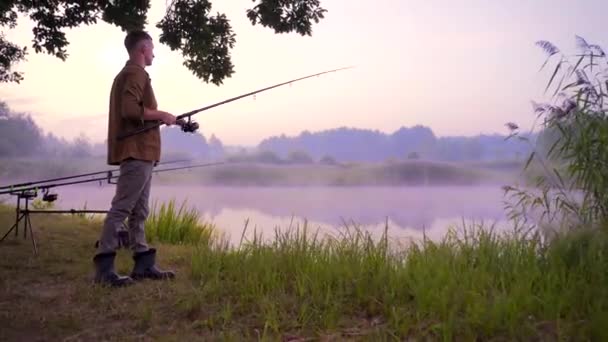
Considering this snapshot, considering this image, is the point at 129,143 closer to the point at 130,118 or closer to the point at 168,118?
the point at 130,118

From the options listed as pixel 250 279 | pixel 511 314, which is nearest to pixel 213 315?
pixel 250 279

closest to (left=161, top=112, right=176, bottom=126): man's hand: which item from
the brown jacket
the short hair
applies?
the brown jacket

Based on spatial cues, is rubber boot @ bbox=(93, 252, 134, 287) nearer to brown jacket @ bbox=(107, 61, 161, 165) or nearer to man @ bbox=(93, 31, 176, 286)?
man @ bbox=(93, 31, 176, 286)

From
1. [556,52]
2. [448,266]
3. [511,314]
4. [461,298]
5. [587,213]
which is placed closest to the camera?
[511,314]

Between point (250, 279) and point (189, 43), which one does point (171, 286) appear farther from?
point (189, 43)

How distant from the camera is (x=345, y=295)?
368 centimetres

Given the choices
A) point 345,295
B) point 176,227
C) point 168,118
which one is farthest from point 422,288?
point 176,227

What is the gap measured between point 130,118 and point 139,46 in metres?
0.59

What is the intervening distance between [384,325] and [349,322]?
23 cm

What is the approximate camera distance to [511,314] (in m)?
3.04

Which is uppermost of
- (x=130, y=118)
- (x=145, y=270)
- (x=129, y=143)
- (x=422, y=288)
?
(x=130, y=118)

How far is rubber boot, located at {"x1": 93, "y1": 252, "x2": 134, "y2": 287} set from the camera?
4.29m

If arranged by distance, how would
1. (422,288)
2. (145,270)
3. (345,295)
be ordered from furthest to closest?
(145,270)
(345,295)
(422,288)

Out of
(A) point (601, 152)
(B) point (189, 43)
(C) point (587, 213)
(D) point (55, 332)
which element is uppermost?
(B) point (189, 43)
